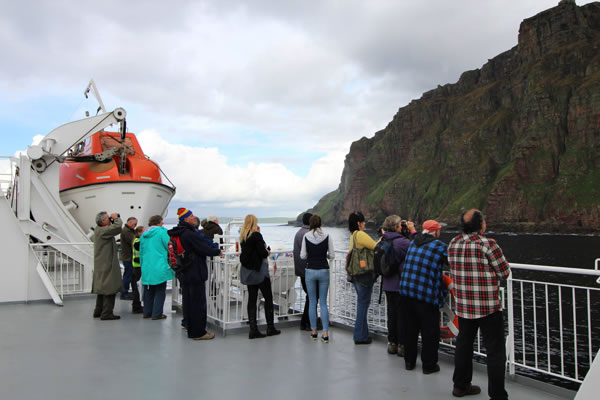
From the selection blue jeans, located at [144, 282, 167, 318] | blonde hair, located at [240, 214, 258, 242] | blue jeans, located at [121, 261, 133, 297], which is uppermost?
blonde hair, located at [240, 214, 258, 242]

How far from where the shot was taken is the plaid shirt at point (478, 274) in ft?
11.9

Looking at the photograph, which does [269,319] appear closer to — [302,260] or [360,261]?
[302,260]

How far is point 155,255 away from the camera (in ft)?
21.6

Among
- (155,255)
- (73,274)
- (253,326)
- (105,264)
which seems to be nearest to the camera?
(253,326)

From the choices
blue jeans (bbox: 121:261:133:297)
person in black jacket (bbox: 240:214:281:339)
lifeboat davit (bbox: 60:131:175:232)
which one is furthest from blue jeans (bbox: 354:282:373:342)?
lifeboat davit (bbox: 60:131:175:232)

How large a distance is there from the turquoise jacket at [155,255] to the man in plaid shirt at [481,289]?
172 inches

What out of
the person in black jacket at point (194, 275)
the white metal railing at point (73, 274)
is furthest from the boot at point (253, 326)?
the white metal railing at point (73, 274)

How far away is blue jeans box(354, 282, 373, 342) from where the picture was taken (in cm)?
537

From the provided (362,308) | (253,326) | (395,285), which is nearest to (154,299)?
(253,326)

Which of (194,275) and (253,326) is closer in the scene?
(194,275)

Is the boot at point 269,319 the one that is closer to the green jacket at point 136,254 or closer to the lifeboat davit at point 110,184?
the green jacket at point 136,254

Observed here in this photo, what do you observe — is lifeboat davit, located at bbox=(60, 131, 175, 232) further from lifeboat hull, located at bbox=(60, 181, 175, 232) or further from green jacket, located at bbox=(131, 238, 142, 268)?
green jacket, located at bbox=(131, 238, 142, 268)

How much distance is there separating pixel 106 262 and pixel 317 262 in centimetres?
345

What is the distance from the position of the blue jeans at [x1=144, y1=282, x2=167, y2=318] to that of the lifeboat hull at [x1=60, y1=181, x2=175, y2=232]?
5.13 m
